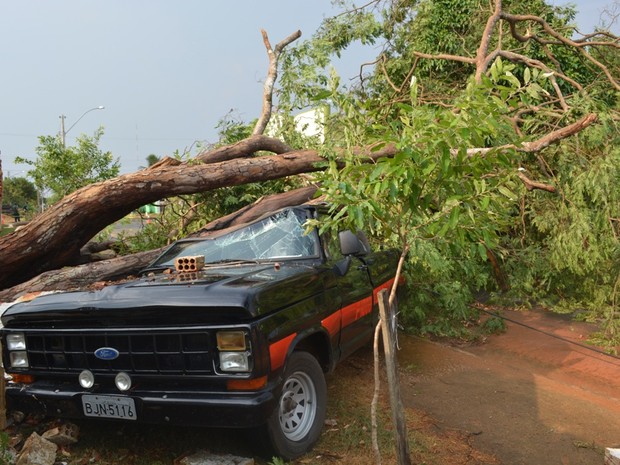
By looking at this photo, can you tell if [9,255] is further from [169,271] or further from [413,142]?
[413,142]

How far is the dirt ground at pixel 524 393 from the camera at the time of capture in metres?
4.21

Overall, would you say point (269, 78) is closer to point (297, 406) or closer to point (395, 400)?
point (297, 406)

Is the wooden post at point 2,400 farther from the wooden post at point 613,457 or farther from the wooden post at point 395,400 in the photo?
the wooden post at point 613,457

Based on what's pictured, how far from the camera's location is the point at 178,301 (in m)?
3.25

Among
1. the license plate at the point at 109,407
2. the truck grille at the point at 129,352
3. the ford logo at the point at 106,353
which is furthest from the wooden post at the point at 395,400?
the ford logo at the point at 106,353

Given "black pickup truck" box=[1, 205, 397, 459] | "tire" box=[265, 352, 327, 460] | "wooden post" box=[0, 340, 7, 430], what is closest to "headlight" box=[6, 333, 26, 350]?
"black pickup truck" box=[1, 205, 397, 459]

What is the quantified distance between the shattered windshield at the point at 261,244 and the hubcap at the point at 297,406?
108cm

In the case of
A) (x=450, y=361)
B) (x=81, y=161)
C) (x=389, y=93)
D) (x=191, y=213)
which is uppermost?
(x=389, y=93)

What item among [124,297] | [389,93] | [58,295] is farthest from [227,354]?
[389,93]

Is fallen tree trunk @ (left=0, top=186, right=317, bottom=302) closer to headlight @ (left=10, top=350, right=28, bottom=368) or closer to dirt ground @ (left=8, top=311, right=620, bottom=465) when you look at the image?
headlight @ (left=10, top=350, right=28, bottom=368)

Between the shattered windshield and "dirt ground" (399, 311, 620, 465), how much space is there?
1761 mm

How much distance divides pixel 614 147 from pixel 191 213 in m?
5.81

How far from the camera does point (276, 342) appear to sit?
3309 mm

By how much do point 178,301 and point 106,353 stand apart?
619 millimetres
